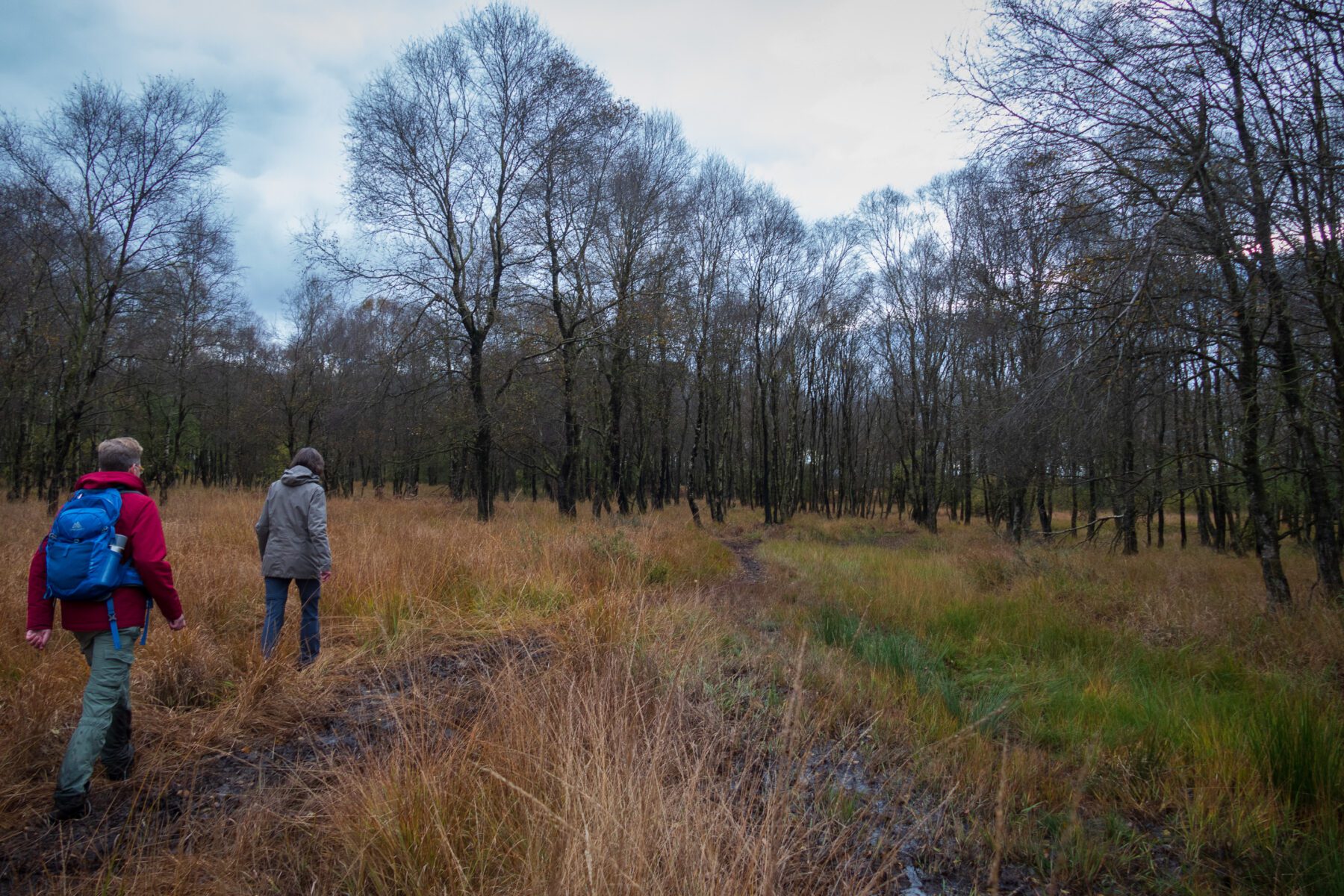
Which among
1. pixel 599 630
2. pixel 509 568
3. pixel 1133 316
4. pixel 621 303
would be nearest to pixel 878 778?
pixel 599 630

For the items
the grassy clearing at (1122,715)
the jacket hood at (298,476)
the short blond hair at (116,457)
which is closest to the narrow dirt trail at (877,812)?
the grassy clearing at (1122,715)

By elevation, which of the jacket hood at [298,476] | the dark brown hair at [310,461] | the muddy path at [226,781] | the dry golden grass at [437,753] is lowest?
the muddy path at [226,781]

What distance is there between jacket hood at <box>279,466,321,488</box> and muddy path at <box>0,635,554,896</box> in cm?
169

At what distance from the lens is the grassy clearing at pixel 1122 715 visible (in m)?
2.53

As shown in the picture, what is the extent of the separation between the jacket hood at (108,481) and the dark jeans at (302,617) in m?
1.64

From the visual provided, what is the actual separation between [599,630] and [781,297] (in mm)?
21668

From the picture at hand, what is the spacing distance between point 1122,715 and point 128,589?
6408 millimetres

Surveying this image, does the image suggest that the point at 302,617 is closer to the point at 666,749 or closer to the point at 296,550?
the point at 296,550

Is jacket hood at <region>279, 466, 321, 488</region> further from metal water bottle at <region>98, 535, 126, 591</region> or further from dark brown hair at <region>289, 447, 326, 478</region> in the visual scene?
metal water bottle at <region>98, 535, 126, 591</region>

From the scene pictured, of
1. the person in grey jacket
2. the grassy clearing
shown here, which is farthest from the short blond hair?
the grassy clearing

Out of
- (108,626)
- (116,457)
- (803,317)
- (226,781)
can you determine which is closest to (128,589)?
(108,626)

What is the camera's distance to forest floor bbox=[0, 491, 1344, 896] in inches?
78.2

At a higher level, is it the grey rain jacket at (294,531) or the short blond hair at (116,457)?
the short blond hair at (116,457)

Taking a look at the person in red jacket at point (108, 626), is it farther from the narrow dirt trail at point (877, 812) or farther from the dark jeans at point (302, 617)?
the narrow dirt trail at point (877, 812)
